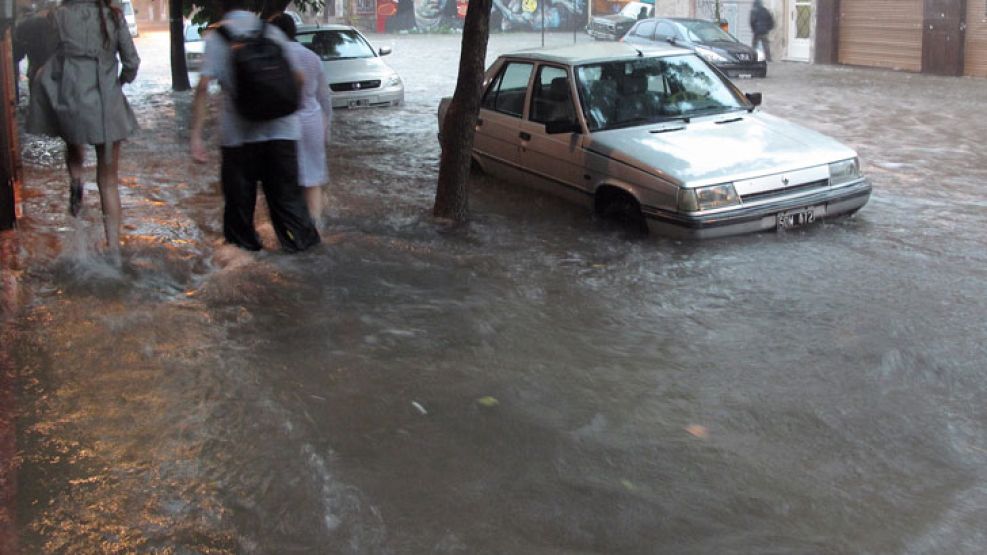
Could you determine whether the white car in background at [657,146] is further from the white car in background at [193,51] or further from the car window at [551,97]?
the white car in background at [193,51]

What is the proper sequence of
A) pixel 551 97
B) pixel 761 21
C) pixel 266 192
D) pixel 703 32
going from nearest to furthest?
pixel 266 192, pixel 551 97, pixel 703 32, pixel 761 21

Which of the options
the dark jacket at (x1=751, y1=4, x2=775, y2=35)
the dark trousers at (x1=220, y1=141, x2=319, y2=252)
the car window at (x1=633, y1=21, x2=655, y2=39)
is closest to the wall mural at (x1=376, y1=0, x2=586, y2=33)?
the dark jacket at (x1=751, y1=4, x2=775, y2=35)

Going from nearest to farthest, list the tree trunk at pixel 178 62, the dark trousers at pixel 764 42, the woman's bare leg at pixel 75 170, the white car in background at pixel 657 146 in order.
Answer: the woman's bare leg at pixel 75 170 → the white car in background at pixel 657 146 → the tree trunk at pixel 178 62 → the dark trousers at pixel 764 42

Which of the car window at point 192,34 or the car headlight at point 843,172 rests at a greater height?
the car window at point 192,34

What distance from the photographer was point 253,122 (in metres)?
6.50

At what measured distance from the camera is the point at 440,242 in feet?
28.0

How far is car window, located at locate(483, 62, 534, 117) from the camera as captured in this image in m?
9.84

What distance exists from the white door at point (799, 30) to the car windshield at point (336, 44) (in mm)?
15293

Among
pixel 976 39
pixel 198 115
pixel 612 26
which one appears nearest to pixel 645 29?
pixel 976 39

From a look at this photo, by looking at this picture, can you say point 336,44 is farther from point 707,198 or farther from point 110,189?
point 707,198

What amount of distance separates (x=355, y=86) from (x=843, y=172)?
405 inches

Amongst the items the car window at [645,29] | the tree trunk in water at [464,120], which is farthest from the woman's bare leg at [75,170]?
the car window at [645,29]

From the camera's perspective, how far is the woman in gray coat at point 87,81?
22.6ft

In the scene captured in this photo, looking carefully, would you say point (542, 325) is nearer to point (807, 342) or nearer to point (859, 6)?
point (807, 342)
